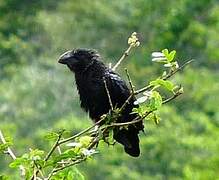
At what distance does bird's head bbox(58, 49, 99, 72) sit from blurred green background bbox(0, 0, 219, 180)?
23.5 ft

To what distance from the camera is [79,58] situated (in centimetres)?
481

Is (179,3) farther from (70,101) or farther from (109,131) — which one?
(109,131)

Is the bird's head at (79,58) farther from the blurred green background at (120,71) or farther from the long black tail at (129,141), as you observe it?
the blurred green background at (120,71)

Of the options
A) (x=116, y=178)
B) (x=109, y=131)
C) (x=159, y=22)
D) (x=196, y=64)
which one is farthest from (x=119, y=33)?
(x=109, y=131)

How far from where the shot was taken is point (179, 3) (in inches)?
744

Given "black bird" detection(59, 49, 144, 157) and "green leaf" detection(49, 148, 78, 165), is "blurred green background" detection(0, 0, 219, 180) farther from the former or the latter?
"green leaf" detection(49, 148, 78, 165)

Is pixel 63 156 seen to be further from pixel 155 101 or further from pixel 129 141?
pixel 129 141

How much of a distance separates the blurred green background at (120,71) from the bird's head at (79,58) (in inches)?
282

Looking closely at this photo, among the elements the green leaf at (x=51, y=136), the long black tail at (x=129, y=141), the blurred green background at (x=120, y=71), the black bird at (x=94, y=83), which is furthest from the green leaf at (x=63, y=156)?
the blurred green background at (x=120, y=71)

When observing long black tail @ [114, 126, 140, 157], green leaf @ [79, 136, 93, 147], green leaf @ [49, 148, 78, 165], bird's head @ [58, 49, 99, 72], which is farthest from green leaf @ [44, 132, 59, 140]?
bird's head @ [58, 49, 99, 72]

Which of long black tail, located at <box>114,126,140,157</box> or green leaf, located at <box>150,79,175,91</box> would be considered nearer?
green leaf, located at <box>150,79,175,91</box>

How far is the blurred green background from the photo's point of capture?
1471cm

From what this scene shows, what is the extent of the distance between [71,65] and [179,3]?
14.2 m

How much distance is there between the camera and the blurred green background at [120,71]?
14.7m
